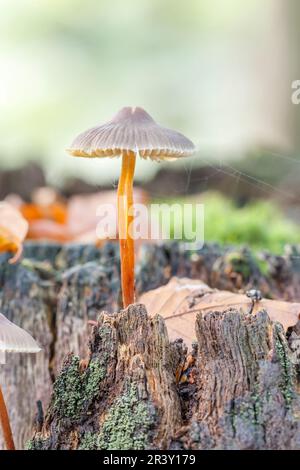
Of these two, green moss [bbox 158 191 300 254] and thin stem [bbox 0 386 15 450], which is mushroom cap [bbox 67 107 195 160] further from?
green moss [bbox 158 191 300 254]

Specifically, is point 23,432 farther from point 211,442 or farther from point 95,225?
point 95,225

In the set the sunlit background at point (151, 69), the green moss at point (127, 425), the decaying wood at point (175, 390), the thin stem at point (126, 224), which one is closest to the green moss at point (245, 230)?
the thin stem at point (126, 224)

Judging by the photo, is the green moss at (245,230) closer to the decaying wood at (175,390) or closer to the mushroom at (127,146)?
the mushroom at (127,146)

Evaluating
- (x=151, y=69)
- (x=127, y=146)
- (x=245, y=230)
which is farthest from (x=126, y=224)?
(x=151, y=69)

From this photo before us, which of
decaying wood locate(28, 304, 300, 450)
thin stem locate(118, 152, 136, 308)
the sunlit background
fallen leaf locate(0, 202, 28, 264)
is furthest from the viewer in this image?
the sunlit background

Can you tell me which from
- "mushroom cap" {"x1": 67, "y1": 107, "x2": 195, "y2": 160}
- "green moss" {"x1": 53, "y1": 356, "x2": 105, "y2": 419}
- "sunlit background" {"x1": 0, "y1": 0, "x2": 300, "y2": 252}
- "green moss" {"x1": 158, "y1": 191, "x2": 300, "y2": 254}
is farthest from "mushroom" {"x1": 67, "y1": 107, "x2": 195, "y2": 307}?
"sunlit background" {"x1": 0, "y1": 0, "x2": 300, "y2": 252}

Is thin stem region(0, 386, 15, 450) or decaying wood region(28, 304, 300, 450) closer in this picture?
decaying wood region(28, 304, 300, 450)
